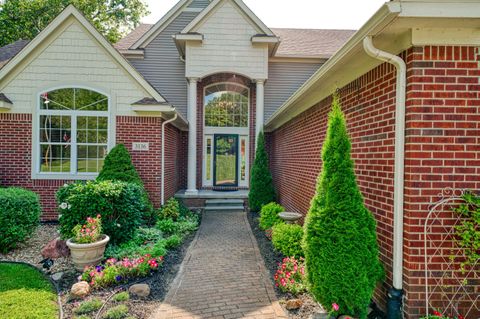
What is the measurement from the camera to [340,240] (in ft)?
9.74

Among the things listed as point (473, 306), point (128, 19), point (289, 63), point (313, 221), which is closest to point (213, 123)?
point (289, 63)

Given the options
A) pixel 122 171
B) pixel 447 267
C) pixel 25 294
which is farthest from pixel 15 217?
pixel 447 267

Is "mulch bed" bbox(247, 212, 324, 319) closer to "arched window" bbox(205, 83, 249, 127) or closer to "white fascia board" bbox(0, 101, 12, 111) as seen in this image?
"arched window" bbox(205, 83, 249, 127)

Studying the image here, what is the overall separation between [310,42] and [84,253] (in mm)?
13353

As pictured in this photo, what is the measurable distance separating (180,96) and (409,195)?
36.6 feet

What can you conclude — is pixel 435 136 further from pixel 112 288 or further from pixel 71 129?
pixel 71 129

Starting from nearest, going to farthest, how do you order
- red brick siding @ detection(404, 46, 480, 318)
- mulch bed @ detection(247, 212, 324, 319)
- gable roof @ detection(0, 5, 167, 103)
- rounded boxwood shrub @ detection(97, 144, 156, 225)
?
red brick siding @ detection(404, 46, 480, 318), mulch bed @ detection(247, 212, 324, 319), rounded boxwood shrub @ detection(97, 144, 156, 225), gable roof @ detection(0, 5, 167, 103)

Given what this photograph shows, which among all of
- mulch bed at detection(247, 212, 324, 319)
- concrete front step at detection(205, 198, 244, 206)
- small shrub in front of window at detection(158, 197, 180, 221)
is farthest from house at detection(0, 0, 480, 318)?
mulch bed at detection(247, 212, 324, 319)

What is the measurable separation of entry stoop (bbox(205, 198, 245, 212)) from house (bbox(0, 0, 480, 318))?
0.36m

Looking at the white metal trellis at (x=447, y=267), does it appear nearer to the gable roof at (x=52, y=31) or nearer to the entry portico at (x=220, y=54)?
the gable roof at (x=52, y=31)

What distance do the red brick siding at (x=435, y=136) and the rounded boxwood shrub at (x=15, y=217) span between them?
22.0ft

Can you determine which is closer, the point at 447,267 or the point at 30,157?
the point at 447,267

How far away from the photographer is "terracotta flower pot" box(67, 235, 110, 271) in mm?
4879

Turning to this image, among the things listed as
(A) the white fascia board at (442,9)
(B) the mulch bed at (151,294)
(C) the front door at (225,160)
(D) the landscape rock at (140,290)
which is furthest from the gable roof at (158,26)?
(A) the white fascia board at (442,9)
